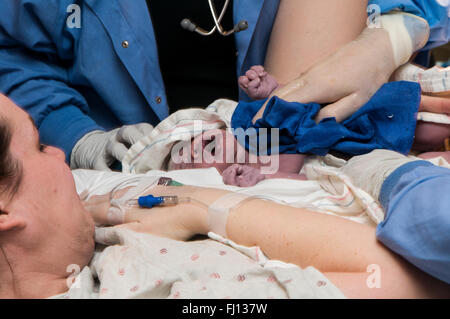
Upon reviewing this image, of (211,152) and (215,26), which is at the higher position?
(215,26)

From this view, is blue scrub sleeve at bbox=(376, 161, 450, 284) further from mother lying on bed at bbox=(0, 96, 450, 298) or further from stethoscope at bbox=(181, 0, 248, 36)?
stethoscope at bbox=(181, 0, 248, 36)

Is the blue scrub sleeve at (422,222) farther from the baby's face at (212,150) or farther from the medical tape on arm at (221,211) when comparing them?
the baby's face at (212,150)

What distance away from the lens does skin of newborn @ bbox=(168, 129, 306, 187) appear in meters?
0.96

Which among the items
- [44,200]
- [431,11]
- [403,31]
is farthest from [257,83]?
[44,200]

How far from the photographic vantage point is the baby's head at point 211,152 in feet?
3.27

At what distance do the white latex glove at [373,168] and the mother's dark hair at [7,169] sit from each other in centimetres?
55

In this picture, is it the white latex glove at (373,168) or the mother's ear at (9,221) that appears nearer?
the mother's ear at (9,221)

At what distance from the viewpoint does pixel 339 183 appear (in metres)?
0.83

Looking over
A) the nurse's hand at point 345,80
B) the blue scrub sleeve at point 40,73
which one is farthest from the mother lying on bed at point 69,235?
the blue scrub sleeve at point 40,73

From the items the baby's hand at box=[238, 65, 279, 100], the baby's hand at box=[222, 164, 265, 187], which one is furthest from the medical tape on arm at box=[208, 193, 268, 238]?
the baby's hand at box=[238, 65, 279, 100]

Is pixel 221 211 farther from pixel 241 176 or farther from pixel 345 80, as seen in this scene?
pixel 345 80

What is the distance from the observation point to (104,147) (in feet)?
3.52

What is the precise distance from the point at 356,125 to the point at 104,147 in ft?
1.87
